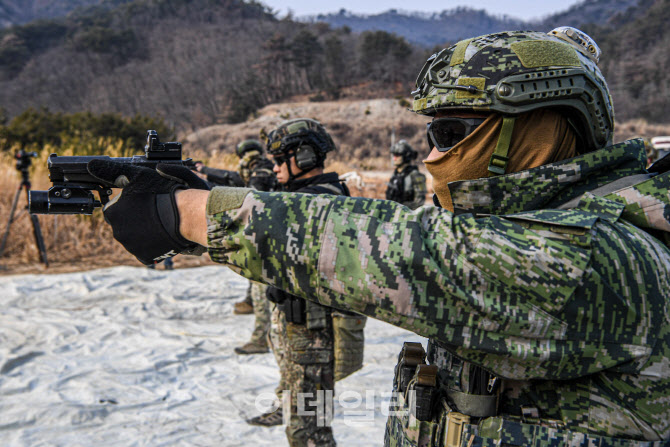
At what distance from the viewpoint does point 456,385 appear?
126cm

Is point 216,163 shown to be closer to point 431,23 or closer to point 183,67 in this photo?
point 183,67

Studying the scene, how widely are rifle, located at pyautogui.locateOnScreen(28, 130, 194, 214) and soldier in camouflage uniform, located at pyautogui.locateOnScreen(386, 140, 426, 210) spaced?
6.30 meters

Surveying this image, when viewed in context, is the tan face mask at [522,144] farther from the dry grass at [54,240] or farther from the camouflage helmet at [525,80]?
the dry grass at [54,240]

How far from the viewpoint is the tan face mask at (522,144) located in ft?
4.03

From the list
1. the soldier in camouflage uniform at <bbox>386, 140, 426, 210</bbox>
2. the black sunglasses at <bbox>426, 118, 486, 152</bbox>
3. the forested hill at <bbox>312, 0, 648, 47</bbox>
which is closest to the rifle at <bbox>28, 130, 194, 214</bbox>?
the black sunglasses at <bbox>426, 118, 486, 152</bbox>

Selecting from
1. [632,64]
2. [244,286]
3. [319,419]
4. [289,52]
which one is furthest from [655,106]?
[319,419]

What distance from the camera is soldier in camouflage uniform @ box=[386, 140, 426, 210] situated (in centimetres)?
770

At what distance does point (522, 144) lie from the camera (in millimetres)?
1236

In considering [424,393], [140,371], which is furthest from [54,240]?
[424,393]

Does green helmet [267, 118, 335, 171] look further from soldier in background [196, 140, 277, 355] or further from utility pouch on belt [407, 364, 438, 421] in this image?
utility pouch on belt [407, 364, 438, 421]

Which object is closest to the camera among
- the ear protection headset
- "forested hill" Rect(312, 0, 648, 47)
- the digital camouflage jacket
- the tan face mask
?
the digital camouflage jacket

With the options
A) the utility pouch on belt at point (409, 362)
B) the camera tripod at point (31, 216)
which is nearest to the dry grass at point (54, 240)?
the camera tripod at point (31, 216)

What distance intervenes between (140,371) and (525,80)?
4248 millimetres

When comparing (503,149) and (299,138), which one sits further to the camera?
(299,138)
